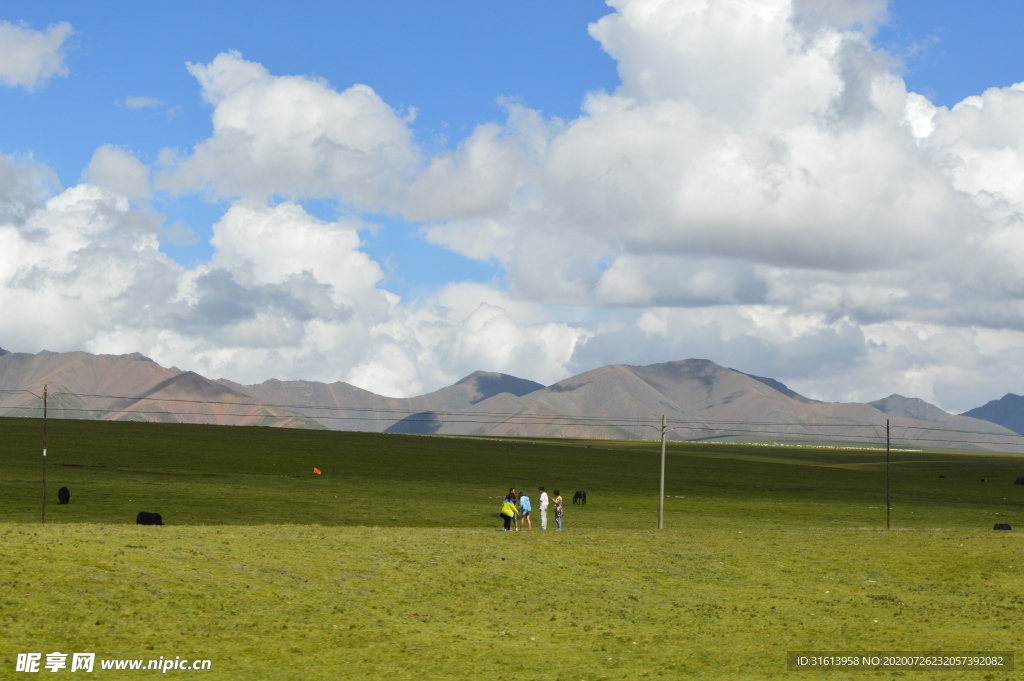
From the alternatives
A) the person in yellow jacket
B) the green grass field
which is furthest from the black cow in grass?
the person in yellow jacket

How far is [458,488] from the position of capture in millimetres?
93875

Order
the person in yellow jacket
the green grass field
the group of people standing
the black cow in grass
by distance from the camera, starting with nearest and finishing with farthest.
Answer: the green grass field → the person in yellow jacket → the group of people standing → the black cow in grass

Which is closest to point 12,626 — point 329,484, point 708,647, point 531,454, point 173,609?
point 173,609

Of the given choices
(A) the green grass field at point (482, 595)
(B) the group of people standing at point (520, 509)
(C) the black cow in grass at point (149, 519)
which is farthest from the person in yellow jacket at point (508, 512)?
(C) the black cow in grass at point (149, 519)

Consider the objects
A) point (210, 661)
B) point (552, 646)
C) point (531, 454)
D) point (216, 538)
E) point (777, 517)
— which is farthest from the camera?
point (531, 454)

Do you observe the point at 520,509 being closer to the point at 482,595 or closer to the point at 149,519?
the point at 149,519

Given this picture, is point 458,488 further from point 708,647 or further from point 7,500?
point 708,647

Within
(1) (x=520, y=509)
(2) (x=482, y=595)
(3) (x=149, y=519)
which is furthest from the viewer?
(1) (x=520, y=509)

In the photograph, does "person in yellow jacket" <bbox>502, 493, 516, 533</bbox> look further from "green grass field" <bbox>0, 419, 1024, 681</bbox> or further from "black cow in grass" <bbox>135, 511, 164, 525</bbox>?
"black cow in grass" <bbox>135, 511, 164, 525</bbox>

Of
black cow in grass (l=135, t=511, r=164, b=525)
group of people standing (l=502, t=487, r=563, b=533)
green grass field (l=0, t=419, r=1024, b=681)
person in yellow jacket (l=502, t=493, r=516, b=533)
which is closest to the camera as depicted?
green grass field (l=0, t=419, r=1024, b=681)

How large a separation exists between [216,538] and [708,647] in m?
19.2

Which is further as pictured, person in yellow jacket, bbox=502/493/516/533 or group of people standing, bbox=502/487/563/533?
group of people standing, bbox=502/487/563/533

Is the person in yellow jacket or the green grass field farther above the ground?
the person in yellow jacket

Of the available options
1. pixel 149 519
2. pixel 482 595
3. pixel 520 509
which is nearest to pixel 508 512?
pixel 520 509
